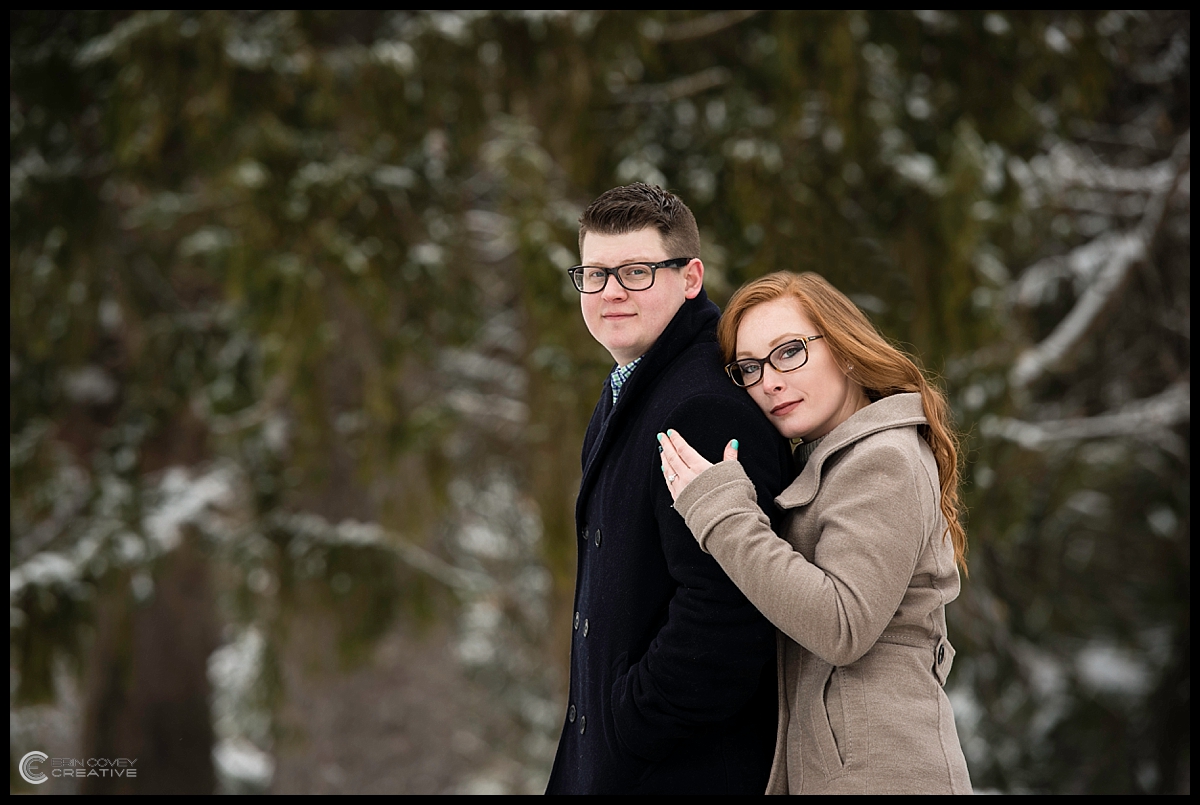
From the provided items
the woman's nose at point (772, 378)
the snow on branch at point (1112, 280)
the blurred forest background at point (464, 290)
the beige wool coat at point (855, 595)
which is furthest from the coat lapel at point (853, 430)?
the snow on branch at point (1112, 280)

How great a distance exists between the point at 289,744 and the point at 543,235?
377 cm

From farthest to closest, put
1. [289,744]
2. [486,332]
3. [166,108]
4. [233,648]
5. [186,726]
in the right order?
[233,648] → [186,726] → [486,332] → [289,744] → [166,108]

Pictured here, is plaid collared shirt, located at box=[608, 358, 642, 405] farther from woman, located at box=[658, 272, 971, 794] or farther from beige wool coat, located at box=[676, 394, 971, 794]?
beige wool coat, located at box=[676, 394, 971, 794]

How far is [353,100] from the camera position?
5.37 metres

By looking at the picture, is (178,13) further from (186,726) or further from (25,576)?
(186,726)

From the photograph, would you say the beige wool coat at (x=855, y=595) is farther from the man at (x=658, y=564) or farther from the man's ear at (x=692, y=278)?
the man's ear at (x=692, y=278)

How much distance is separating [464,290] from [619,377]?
12.0ft

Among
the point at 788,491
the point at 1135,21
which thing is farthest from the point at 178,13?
the point at 1135,21

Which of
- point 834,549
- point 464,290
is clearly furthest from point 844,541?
point 464,290

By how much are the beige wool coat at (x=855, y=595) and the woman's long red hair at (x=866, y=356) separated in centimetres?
7

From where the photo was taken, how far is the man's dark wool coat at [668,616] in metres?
1.91

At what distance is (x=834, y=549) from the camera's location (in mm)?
1877

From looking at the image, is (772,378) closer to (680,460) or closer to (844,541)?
(680,460)

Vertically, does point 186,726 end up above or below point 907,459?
below
